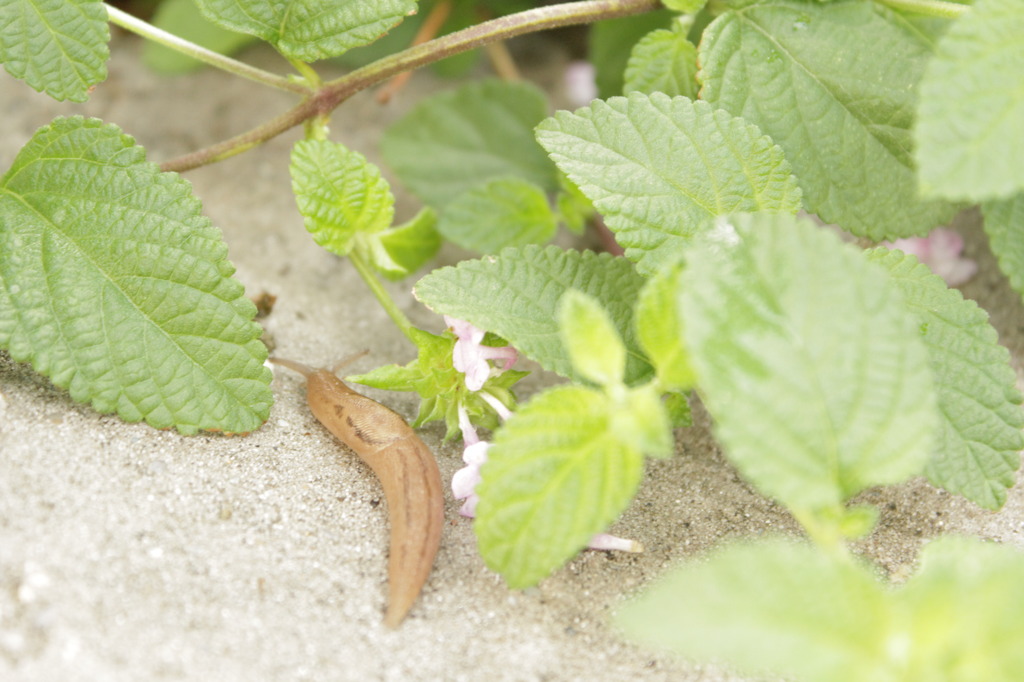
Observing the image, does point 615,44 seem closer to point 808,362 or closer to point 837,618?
point 808,362

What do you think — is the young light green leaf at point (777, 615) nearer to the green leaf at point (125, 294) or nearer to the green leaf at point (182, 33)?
the green leaf at point (125, 294)

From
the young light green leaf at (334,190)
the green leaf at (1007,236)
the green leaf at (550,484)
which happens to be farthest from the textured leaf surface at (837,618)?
the young light green leaf at (334,190)

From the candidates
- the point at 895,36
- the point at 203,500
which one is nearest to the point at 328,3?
the point at 203,500

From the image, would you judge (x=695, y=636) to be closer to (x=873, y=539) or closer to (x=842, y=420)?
(x=842, y=420)

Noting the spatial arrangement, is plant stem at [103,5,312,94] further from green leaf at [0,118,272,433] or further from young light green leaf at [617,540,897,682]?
young light green leaf at [617,540,897,682]

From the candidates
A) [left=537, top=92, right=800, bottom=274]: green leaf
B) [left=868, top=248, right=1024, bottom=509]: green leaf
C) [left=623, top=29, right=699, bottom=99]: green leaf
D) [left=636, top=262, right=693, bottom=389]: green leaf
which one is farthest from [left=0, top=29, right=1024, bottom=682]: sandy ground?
[left=623, top=29, right=699, bottom=99]: green leaf

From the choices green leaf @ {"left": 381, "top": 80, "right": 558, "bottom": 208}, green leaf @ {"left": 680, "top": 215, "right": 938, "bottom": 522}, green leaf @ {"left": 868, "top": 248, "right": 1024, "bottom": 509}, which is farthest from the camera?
green leaf @ {"left": 381, "top": 80, "right": 558, "bottom": 208}
